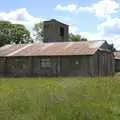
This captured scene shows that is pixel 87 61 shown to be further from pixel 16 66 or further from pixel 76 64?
pixel 16 66

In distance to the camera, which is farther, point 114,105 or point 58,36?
point 58,36

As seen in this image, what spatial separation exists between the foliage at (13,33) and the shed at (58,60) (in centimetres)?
3559

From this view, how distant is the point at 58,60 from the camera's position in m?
49.1

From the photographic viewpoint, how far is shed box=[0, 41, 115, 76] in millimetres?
47906

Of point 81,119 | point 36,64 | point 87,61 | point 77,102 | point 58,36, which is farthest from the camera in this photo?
point 58,36

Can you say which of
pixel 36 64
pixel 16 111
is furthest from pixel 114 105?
pixel 36 64

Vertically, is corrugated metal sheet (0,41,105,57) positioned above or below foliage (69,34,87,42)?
below

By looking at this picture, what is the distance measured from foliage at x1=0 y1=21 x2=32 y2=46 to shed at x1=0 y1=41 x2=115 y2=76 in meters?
35.6

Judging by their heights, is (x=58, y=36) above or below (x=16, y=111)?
above

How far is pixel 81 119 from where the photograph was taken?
11109 mm

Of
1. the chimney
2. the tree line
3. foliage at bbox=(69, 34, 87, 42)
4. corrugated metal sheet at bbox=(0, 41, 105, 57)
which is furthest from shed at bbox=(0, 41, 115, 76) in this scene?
foliage at bbox=(69, 34, 87, 42)

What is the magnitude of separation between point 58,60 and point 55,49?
2.04 m

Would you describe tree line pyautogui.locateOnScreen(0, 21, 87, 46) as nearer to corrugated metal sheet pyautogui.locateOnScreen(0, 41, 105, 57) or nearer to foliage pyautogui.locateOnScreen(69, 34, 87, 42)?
foliage pyautogui.locateOnScreen(69, 34, 87, 42)

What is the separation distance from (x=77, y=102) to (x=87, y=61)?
113ft
